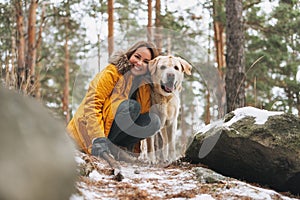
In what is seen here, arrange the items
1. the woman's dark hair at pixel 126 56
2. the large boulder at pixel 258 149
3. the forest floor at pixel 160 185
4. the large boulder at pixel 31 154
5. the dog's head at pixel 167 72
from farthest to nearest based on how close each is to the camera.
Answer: the woman's dark hair at pixel 126 56
the dog's head at pixel 167 72
the large boulder at pixel 258 149
the forest floor at pixel 160 185
the large boulder at pixel 31 154

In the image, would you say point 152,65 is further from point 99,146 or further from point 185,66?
point 99,146

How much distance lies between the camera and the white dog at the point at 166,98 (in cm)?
317

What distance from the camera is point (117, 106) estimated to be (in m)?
3.33

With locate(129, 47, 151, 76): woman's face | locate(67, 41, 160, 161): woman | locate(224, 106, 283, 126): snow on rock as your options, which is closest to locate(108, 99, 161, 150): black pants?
locate(67, 41, 160, 161): woman

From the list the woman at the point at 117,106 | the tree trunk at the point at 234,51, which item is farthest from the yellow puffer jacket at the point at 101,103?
the tree trunk at the point at 234,51

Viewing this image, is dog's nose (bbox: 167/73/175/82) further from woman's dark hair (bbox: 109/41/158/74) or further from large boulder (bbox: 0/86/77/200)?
→ large boulder (bbox: 0/86/77/200)

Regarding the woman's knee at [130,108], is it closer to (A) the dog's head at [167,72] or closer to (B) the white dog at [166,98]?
(B) the white dog at [166,98]

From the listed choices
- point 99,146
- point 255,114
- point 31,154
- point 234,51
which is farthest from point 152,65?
point 234,51

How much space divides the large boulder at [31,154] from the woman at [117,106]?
2.00m

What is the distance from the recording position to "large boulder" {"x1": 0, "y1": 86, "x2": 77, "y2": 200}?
93cm

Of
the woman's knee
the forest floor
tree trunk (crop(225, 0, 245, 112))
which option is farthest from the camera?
tree trunk (crop(225, 0, 245, 112))

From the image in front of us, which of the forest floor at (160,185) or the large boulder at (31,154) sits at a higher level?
the large boulder at (31,154)

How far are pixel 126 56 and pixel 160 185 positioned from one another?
1247mm

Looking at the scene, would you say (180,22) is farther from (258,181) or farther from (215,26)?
(258,181)
